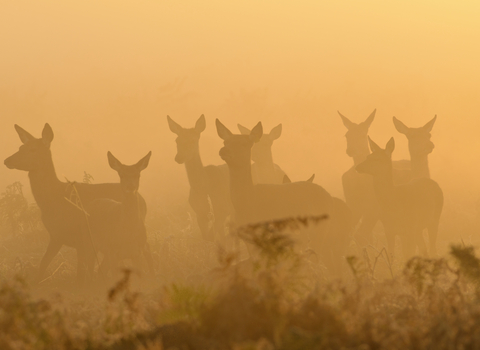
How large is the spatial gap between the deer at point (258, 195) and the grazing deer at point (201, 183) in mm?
3042

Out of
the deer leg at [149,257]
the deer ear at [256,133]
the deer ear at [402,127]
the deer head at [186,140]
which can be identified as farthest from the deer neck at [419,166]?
the deer leg at [149,257]

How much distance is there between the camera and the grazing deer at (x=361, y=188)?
1134cm

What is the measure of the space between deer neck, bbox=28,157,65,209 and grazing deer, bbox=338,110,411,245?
6.34 meters

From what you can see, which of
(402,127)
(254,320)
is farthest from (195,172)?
(254,320)

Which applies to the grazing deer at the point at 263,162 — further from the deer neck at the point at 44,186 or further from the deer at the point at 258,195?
the deer neck at the point at 44,186

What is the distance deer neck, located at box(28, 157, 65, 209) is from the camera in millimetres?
9328

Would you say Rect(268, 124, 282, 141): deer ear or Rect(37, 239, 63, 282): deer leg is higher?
Rect(268, 124, 282, 141): deer ear

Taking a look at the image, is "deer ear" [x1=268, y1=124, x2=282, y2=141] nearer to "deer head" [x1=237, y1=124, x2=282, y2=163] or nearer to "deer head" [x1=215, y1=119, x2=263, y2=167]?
"deer head" [x1=237, y1=124, x2=282, y2=163]

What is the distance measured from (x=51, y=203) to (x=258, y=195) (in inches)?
148

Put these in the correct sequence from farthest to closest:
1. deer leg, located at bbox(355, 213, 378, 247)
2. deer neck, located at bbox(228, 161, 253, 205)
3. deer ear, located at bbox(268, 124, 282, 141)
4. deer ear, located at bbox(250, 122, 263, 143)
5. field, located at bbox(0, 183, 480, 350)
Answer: deer ear, located at bbox(268, 124, 282, 141)
deer leg, located at bbox(355, 213, 378, 247)
deer ear, located at bbox(250, 122, 263, 143)
deer neck, located at bbox(228, 161, 253, 205)
field, located at bbox(0, 183, 480, 350)

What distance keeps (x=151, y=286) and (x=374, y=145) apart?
4.77m

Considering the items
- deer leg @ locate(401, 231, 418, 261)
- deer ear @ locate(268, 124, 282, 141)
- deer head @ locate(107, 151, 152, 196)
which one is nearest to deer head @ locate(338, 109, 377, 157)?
deer ear @ locate(268, 124, 282, 141)

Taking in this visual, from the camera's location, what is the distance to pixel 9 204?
41.7 feet

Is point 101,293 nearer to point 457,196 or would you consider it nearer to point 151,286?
point 151,286
